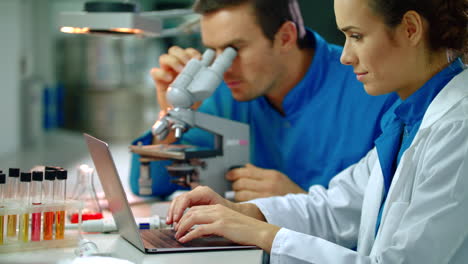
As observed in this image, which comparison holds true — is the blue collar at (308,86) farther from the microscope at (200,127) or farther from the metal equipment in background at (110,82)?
the metal equipment in background at (110,82)

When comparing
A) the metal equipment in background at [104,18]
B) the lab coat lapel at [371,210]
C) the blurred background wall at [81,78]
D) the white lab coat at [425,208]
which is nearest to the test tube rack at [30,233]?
the white lab coat at [425,208]

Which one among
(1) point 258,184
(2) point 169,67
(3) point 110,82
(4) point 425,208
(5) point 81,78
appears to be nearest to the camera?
(4) point 425,208

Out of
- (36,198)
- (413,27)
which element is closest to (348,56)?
(413,27)

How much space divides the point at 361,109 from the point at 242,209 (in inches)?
29.5

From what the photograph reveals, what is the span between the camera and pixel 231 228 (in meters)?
1.25

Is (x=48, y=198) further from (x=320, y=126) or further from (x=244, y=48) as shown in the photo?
(x=320, y=126)

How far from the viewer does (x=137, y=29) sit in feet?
6.43

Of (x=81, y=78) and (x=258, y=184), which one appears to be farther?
(x=81, y=78)

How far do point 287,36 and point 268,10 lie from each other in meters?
0.12

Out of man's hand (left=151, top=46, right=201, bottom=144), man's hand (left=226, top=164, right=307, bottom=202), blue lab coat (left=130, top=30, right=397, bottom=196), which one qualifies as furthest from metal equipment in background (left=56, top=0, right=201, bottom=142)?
man's hand (left=226, top=164, right=307, bottom=202)

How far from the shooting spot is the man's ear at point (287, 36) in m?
2.09

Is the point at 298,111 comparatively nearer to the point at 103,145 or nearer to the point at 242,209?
the point at 242,209

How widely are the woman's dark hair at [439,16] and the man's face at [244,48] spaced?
814 mm

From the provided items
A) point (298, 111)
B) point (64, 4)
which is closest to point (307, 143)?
point (298, 111)
